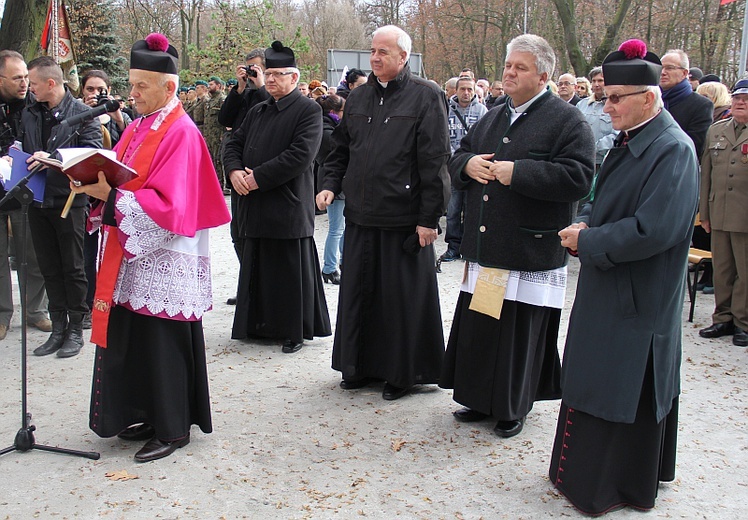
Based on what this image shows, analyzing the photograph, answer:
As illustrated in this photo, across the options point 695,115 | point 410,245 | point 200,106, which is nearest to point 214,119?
point 200,106

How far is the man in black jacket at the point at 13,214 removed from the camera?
19.1ft

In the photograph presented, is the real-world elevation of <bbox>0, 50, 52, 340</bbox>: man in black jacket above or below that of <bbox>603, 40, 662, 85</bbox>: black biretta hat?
below

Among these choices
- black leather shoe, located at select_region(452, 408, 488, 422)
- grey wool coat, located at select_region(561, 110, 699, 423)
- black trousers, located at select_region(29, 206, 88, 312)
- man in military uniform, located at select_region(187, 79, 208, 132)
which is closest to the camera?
grey wool coat, located at select_region(561, 110, 699, 423)

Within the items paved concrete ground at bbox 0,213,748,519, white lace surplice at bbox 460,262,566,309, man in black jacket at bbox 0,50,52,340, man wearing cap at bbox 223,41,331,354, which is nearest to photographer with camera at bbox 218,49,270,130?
man wearing cap at bbox 223,41,331,354

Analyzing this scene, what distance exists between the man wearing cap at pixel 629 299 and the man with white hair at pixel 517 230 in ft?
1.71

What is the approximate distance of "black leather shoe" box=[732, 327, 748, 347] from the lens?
19.8 ft

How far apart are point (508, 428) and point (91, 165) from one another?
2707 millimetres

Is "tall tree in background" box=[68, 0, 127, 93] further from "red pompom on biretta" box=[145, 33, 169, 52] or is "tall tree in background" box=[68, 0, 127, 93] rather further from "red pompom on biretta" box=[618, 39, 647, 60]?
"red pompom on biretta" box=[618, 39, 647, 60]

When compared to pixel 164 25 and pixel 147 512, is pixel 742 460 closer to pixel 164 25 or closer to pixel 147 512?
pixel 147 512

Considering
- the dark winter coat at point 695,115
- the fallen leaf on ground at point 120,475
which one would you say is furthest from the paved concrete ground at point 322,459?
the dark winter coat at point 695,115

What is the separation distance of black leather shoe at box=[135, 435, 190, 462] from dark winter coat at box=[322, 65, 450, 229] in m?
1.82

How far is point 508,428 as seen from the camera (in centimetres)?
420

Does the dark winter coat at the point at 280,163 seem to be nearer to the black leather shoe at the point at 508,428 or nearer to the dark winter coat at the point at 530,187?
the dark winter coat at the point at 530,187

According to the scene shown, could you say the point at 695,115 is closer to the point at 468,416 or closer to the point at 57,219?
the point at 468,416
